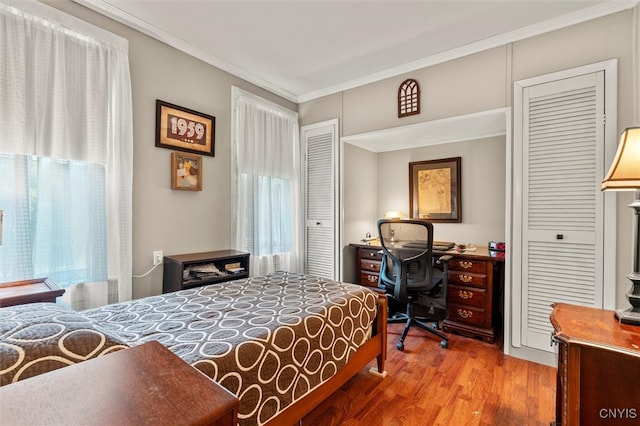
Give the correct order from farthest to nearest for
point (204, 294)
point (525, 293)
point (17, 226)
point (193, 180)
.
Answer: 1. point (193, 180)
2. point (525, 293)
3. point (204, 294)
4. point (17, 226)

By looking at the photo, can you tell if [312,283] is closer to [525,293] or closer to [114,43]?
[525,293]

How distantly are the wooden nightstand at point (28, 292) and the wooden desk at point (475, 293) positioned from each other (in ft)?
9.79

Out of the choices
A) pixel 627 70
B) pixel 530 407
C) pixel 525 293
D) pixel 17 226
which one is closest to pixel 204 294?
pixel 17 226

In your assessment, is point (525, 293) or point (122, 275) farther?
point (525, 293)

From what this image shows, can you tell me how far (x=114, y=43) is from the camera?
7.18 ft

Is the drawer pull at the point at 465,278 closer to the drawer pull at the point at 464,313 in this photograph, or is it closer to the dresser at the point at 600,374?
the drawer pull at the point at 464,313

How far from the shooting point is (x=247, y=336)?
127 cm

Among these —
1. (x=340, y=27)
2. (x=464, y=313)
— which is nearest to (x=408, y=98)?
(x=340, y=27)

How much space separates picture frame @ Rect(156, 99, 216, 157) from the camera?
8.22ft


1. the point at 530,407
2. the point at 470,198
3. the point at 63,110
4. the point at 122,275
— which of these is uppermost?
the point at 63,110

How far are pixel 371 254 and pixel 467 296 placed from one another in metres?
1.10

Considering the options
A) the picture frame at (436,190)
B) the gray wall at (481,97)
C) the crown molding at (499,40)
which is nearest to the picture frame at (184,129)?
the gray wall at (481,97)

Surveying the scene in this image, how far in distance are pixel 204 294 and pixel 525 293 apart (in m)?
2.53

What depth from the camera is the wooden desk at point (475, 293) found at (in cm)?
269
